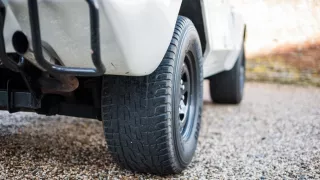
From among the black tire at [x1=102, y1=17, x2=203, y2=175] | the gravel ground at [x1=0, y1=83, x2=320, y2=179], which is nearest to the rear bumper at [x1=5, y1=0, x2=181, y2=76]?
the black tire at [x1=102, y1=17, x2=203, y2=175]

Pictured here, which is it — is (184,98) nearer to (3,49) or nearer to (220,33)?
(220,33)

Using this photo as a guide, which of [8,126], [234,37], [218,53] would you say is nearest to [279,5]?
[234,37]

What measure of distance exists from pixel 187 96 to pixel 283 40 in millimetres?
2430

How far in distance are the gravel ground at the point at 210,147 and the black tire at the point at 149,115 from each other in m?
0.16

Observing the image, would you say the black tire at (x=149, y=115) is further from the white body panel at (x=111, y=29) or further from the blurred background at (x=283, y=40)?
the blurred background at (x=283, y=40)

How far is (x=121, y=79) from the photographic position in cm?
215

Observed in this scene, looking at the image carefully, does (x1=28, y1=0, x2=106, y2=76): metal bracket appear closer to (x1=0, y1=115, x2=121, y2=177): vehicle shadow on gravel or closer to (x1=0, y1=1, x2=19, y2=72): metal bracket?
(x1=0, y1=1, x2=19, y2=72): metal bracket

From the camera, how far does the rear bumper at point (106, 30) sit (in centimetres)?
170

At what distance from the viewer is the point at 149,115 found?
83.3 inches

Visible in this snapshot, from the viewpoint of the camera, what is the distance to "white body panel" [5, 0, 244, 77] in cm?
171

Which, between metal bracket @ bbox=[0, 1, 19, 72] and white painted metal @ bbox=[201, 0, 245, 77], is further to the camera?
white painted metal @ bbox=[201, 0, 245, 77]

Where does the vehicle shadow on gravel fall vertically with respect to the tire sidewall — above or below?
below

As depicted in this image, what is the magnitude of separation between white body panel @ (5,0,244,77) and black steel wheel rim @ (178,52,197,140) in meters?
0.59

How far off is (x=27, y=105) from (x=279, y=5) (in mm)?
2043
